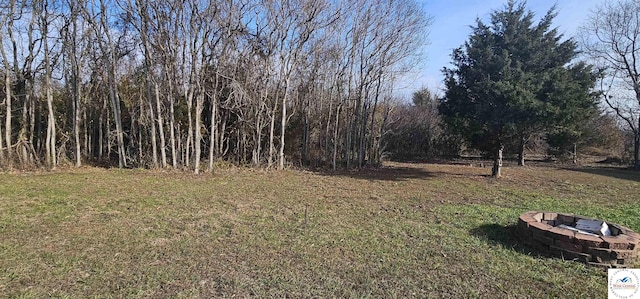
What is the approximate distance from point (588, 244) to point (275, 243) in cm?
325

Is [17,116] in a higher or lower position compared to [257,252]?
higher

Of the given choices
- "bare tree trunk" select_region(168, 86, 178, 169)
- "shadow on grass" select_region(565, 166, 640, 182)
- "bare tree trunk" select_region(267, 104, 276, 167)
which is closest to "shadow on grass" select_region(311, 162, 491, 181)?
"bare tree trunk" select_region(267, 104, 276, 167)

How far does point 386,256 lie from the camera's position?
359 centimetres

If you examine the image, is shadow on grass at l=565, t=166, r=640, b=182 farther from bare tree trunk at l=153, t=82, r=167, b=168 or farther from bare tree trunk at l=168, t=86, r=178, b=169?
bare tree trunk at l=153, t=82, r=167, b=168

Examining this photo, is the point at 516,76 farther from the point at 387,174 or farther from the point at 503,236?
the point at 503,236

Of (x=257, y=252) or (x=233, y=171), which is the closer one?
(x=257, y=252)

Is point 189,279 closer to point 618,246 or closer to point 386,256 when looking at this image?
point 386,256

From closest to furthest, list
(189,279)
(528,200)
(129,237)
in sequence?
(189,279)
(129,237)
(528,200)

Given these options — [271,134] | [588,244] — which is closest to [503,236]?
[588,244]

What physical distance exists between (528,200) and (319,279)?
5.90m

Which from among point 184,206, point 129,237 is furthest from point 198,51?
point 129,237

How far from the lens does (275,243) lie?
155 inches

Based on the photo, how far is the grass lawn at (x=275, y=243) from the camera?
286 cm

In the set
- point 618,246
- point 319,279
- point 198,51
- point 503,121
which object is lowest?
point 319,279
